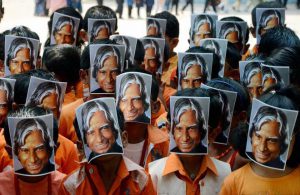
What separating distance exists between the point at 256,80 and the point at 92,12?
2105 mm

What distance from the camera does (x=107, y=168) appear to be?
9.34ft

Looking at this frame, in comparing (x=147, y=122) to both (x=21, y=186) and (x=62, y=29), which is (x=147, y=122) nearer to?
(x=21, y=186)

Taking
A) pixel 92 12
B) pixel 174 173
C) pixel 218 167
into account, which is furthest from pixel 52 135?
pixel 92 12

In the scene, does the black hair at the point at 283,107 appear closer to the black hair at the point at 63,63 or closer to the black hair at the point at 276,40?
the black hair at the point at 63,63

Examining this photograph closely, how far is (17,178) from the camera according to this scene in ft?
9.70

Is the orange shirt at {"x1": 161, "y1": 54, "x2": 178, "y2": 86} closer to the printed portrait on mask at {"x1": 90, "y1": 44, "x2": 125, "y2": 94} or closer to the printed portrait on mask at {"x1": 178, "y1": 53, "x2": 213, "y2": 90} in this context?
the printed portrait on mask at {"x1": 178, "y1": 53, "x2": 213, "y2": 90}

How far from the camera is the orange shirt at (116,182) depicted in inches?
111

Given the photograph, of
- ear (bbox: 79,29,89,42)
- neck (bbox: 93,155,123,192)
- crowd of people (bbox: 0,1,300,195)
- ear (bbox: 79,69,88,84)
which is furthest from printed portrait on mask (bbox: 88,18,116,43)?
neck (bbox: 93,155,123,192)

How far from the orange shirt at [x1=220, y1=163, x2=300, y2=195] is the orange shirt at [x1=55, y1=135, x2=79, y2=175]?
0.84 metres

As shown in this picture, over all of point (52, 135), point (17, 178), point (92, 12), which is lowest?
point (17, 178)

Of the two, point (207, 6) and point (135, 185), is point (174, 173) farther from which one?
point (207, 6)

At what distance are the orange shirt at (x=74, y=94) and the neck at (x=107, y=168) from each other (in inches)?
54.6

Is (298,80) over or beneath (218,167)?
over

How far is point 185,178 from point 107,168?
37 cm
